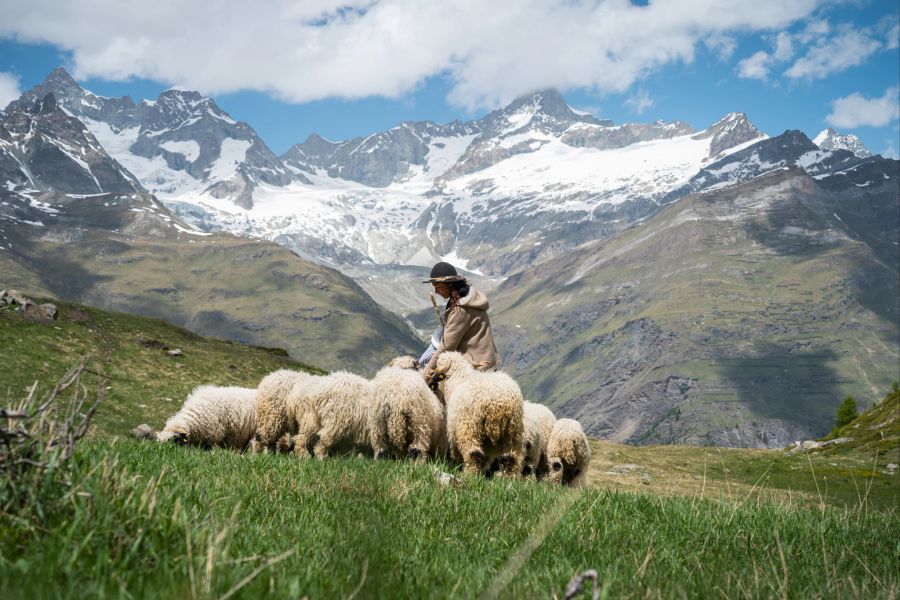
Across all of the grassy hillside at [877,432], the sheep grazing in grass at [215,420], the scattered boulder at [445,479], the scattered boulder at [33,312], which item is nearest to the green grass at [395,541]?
the scattered boulder at [445,479]

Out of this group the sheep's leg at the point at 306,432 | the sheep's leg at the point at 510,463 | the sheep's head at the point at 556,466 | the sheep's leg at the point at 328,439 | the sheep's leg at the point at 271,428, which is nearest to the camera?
the sheep's leg at the point at 510,463

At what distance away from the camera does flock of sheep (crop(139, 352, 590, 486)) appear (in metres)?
13.1

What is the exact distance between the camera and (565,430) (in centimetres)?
1698

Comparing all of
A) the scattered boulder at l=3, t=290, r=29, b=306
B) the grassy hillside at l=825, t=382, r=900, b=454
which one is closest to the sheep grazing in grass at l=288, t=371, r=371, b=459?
the scattered boulder at l=3, t=290, r=29, b=306

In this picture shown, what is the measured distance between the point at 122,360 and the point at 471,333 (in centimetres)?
2491

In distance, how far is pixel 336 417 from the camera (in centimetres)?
1542

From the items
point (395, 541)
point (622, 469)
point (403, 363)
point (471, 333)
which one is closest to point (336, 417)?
point (403, 363)

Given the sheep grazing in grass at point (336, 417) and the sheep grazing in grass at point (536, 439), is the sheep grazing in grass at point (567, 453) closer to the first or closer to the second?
the sheep grazing in grass at point (536, 439)

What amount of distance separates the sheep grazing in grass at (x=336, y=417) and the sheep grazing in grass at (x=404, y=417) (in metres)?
1.00

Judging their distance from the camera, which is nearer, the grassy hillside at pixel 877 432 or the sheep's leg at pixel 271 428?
the sheep's leg at pixel 271 428

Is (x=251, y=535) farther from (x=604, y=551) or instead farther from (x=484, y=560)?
(x=604, y=551)

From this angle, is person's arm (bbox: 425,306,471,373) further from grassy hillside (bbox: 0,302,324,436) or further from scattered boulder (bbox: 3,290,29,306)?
scattered boulder (bbox: 3,290,29,306)

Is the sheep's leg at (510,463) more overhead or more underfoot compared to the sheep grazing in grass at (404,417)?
more underfoot

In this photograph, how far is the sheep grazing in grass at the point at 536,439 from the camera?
1534 centimetres
